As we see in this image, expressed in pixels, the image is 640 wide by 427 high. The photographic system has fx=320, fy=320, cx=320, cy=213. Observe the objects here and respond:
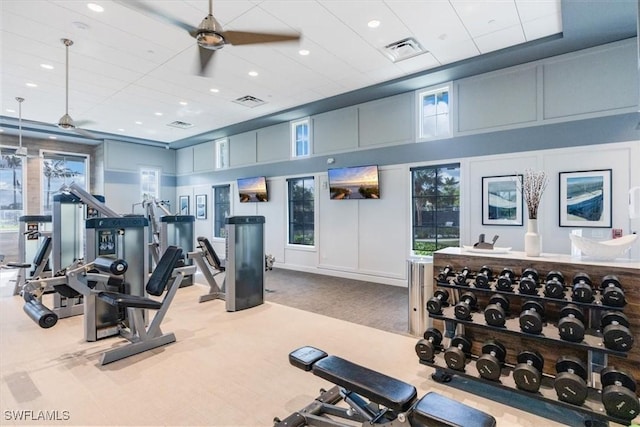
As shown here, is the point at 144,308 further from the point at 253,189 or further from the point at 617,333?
the point at 253,189

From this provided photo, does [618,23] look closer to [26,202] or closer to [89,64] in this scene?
[89,64]

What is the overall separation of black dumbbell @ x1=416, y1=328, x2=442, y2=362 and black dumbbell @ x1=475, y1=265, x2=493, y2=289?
0.59 meters

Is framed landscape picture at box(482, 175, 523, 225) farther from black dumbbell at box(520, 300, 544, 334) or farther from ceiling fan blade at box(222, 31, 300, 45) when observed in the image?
ceiling fan blade at box(222, 31, 300, 45)

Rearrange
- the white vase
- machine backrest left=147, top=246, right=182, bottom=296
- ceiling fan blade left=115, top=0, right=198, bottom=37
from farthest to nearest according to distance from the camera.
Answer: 1. ceiling fan blade left=115, top=0, right=198, bottom=37
2. machine backrest left=147, top=246, right=182, bottom=296
3. the white vase

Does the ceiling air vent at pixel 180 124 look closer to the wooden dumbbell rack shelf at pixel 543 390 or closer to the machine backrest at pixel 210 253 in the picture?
the machine backrest at pixel 210 253

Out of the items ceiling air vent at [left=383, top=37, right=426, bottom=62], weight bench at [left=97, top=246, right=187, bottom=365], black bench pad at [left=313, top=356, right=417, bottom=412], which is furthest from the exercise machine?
ceiling air vent at [left=383, top=37, right=426, bottom=62]

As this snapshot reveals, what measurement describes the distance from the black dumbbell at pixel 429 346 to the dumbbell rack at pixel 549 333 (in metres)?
0.06

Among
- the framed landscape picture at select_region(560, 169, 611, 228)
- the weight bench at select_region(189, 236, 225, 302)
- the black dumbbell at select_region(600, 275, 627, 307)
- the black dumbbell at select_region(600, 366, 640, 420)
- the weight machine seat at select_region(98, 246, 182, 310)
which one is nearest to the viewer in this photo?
the black dumbbell at select_region(600, 366, 640, 420)

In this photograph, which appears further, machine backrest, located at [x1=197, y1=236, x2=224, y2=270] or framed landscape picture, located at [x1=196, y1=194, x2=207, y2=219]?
framed landscape picture, located at [x1=196, y1=194, x2=207, y2=219]

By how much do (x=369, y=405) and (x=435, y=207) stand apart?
4.51m

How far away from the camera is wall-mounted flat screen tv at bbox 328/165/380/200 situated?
260 inches

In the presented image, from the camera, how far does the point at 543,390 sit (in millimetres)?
2326

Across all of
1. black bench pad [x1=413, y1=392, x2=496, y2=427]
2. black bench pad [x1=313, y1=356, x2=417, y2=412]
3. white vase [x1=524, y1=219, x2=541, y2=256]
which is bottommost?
black bench pad [x1=413, y1=392, x2=496, y2=427]

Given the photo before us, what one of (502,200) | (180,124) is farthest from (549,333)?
(180,124)
